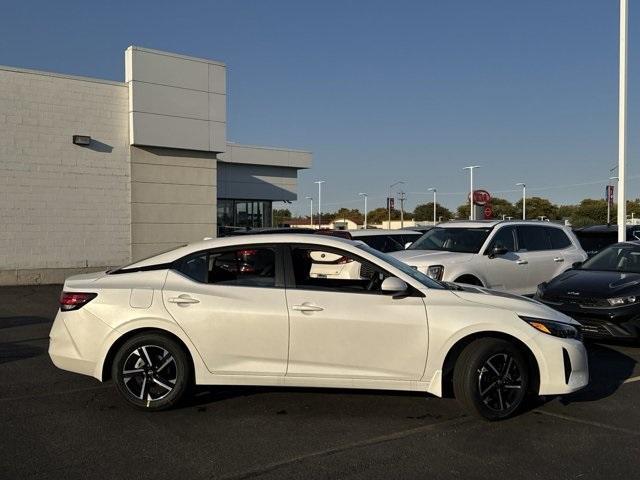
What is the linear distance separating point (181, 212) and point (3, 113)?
17.2 ft

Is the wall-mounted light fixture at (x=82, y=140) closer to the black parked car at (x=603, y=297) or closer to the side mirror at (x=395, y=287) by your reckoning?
the black parked car at (x=603, y=297)

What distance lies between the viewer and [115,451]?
463 cm

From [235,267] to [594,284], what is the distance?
5729mm

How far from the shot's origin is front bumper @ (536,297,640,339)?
8.22m

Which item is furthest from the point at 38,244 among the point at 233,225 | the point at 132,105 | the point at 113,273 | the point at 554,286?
the point at 233,225

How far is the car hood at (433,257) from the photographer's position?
10.2 metres

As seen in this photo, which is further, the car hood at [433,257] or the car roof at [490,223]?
the car roof at [490,223]

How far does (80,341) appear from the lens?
554 cm

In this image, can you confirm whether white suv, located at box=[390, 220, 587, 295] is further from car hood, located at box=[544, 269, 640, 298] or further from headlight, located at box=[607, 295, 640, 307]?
headlight, located at box=[607, 295, 640, 307]

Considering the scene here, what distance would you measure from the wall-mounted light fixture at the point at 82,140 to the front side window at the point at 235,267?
11888 millimetres

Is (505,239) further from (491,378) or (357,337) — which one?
(357,337)

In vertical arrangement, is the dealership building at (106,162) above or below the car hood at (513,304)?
above

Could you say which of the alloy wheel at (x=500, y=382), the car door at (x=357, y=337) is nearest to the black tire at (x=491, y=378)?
the alloy wheel at (x=500, y=382)

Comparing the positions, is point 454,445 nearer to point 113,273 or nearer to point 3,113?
point 113,273
